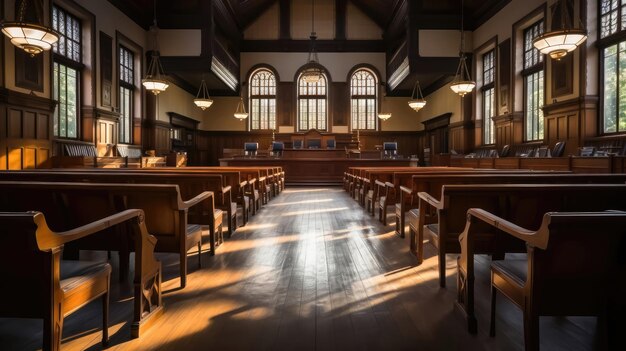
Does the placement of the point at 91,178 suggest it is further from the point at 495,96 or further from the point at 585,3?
the point at 495,96

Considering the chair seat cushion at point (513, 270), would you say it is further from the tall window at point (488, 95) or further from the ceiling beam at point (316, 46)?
the ceiling beam at point (316, 46)

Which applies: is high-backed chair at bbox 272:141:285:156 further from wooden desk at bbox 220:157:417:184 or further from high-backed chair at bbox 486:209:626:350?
high-backed chair at bbox 486:209:626:350

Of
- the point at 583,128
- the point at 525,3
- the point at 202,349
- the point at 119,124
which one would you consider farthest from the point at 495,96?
the point at 202,349

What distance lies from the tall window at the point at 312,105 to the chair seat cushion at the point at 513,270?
16.3 metres

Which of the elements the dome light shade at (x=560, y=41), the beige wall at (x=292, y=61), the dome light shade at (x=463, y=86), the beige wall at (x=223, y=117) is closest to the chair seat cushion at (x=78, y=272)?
the dome light shade at (x=560, y=41)

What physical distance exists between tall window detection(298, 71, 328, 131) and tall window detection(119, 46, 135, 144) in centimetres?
758

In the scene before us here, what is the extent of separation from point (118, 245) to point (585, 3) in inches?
375

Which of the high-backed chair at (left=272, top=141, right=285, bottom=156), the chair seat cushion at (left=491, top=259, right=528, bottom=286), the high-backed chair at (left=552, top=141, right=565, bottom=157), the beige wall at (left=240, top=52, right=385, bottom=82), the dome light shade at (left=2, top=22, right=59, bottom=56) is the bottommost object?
the chair seat cushion at (left=491, top=259, right=528, bottom=286)

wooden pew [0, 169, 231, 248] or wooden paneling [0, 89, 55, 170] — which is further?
wooden paneling [0, 89, 55, 170]

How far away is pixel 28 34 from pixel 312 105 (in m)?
13.0

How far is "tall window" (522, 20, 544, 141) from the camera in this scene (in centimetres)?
980

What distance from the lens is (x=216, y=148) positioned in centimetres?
1781

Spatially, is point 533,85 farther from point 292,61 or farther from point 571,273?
point 571,273

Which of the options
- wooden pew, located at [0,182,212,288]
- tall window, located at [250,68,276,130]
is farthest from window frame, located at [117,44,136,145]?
wooden pew, located at [0,182,212,288]
